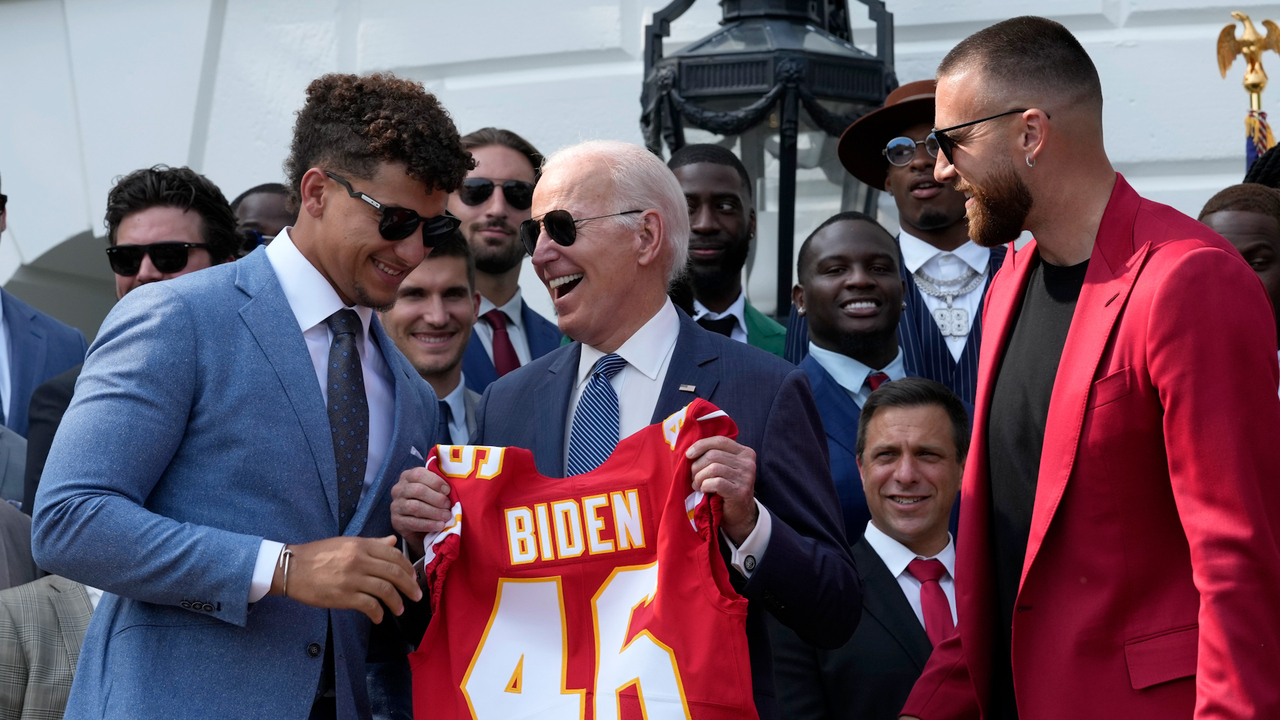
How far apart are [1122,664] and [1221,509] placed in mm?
403

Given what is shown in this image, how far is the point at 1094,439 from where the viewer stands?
2912mm

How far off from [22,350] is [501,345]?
74.3 inches

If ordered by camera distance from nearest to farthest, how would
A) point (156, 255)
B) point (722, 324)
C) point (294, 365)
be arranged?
point (294, 365) < point (156, 255) < point (722, 324)

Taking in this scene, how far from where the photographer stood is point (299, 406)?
3.05 meters

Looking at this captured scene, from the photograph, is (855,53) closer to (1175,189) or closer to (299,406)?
Result: (1175,189)

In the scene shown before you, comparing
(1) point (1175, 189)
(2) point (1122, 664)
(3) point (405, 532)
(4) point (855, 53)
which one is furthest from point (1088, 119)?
(1) point (1175, 189)

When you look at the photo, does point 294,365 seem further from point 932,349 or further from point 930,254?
point 930,254

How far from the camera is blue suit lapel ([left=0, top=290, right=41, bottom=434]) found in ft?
17.8

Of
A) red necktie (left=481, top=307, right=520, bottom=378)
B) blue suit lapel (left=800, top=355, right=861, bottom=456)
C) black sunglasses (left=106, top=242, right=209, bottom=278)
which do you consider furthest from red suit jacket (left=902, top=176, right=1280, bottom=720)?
black sunglasses (left=106, top=242, right=209, bottom=278)

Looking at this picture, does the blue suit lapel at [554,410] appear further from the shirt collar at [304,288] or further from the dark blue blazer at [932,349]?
the dark blue blazer at [932,349]

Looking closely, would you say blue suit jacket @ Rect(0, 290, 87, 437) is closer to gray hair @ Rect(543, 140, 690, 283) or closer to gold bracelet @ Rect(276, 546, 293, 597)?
gray hair @ Rect(543, 140, 690, 283)

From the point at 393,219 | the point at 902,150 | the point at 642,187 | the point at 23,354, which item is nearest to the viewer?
the point at 393,219

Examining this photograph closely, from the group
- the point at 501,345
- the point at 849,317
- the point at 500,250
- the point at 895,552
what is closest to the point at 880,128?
the point at 849,317

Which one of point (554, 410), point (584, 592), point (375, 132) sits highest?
point (375, 132)
